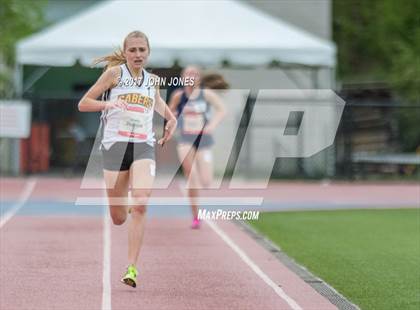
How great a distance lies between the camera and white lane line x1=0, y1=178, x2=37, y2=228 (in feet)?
56.0

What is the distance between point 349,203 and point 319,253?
801 cm

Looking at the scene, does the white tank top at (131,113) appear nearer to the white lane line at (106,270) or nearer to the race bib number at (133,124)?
the race bib number at (133,124)

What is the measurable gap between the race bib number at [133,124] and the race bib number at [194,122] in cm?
530

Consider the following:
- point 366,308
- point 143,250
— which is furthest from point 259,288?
point 143,250

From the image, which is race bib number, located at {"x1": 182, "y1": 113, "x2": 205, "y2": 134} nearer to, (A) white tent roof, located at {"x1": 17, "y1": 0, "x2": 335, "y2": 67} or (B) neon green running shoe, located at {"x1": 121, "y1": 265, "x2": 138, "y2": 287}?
(B) neon green running shoe, located at {"x1": 121, "y1": 265, "x2": 138, "y2": 287}

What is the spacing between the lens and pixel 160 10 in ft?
87.3

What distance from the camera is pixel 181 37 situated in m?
26.1

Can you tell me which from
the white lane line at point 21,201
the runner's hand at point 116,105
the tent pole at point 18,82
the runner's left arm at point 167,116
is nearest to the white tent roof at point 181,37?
the tent pole at point 18,82

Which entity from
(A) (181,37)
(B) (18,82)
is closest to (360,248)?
(A) (181,37)

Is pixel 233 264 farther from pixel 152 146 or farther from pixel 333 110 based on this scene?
pixel 333 110

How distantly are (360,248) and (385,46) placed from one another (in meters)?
25.1

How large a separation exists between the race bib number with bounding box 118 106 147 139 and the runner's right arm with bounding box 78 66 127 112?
0.13 metres

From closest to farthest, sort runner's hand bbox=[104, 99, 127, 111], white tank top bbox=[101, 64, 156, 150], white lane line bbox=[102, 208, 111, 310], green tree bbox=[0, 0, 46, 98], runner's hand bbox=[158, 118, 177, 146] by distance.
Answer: white lane line bbox=[102, 208, 111, 310], runner's hand bbox=[104, 99, 127, 111], white tank top bbox=[101, 64, 156, 150], runner's hand bbox=[158, 118, 177, 146], green tree bbox=[0, 0, 46, 98]

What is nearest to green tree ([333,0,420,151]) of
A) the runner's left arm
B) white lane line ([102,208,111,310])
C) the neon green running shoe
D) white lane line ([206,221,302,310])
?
white lane line ([206,221,302,310])
